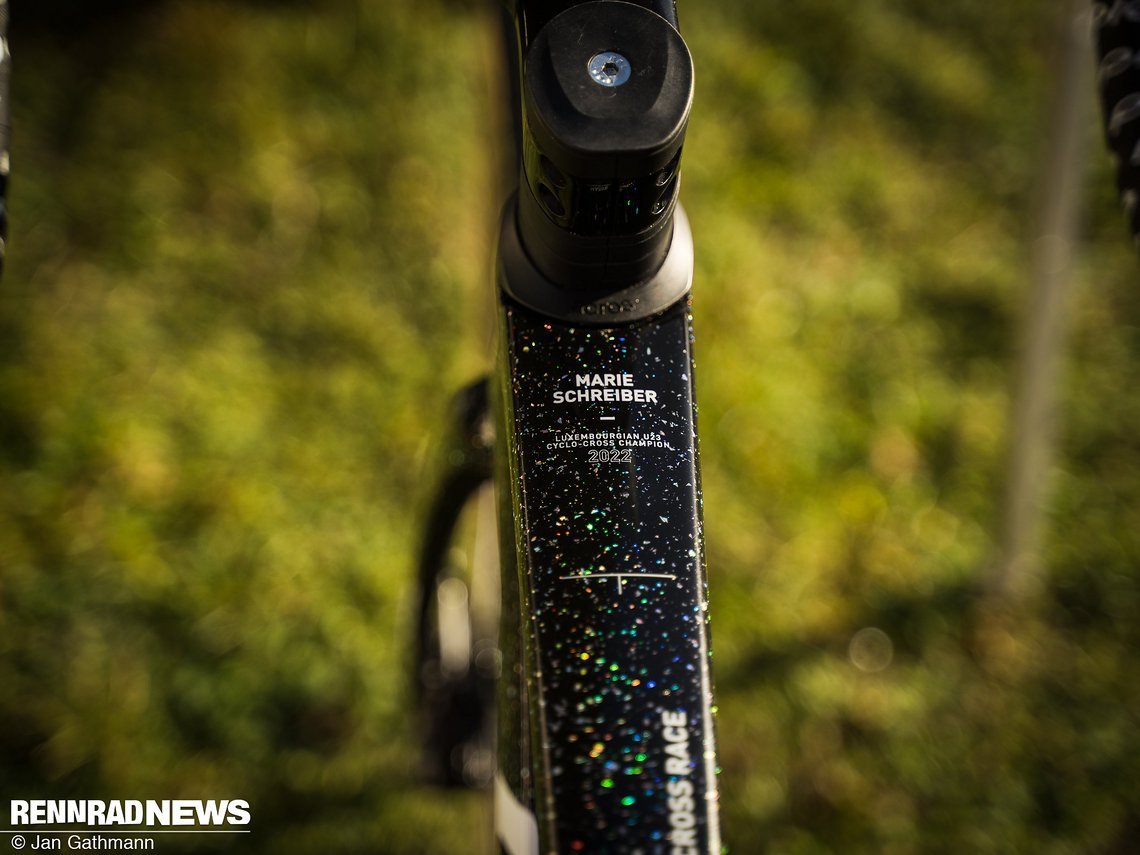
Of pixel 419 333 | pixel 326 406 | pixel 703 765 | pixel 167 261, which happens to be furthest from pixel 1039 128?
pixel 703 765

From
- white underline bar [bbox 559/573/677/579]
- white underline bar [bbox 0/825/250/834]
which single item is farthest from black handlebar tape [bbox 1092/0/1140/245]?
white underline bar [bbox 0/825/250/834]

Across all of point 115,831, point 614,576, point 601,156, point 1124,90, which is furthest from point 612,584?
point 115,831

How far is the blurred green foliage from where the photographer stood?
147cm

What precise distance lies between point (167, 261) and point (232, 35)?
0.58 meters

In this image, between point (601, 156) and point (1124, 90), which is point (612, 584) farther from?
point (1124, 90)

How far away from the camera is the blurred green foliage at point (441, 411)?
4.83ft

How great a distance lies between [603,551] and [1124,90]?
0.49 m

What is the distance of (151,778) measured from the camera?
1.40 metres

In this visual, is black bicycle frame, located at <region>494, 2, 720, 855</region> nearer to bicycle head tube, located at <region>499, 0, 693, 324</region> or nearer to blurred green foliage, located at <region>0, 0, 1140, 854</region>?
bicycle head tube, located at <region>499, 0, 693, 324</region>

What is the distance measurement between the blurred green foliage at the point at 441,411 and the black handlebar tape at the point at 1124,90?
2.34ft

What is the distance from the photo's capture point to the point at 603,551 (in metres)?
0.56

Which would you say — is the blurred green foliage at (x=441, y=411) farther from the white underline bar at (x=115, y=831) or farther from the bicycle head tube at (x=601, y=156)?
the bicycle head tube at (x=601, y=156)

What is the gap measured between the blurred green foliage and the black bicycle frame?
707mm

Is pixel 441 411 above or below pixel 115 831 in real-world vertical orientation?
above
